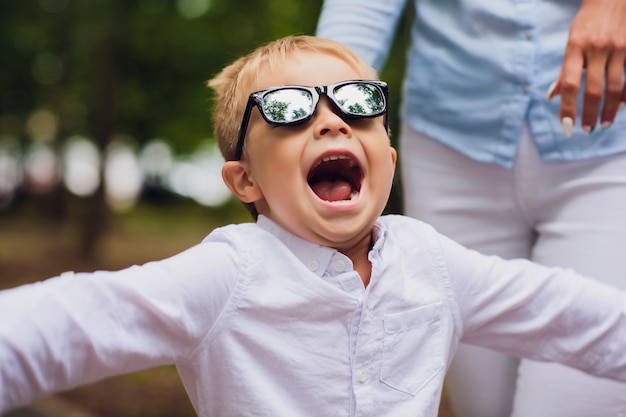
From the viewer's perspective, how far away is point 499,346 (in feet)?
6.82

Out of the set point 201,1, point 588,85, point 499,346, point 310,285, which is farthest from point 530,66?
point 201,1

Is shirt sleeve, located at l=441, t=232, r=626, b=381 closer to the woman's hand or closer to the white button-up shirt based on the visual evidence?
the white button-up shirt

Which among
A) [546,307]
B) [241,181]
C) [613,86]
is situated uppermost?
[613,86]

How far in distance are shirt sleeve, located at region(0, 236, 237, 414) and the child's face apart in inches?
7.7

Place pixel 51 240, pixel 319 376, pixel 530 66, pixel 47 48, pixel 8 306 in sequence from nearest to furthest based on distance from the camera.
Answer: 1. pixel 8 306
2. pixel 319 376
3. pixel 530 66
4. pixel 47 48
5. pixel 51 240

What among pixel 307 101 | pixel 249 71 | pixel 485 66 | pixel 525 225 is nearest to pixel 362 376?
pixel 307 101

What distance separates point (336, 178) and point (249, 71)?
0.36 m

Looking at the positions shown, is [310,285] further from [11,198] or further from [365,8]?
[11,198]

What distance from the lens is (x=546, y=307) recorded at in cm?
201

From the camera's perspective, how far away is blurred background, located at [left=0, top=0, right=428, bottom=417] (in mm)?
9156

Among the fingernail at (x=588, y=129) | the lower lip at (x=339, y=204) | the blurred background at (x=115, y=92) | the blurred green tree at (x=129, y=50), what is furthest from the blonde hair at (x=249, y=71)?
the blurred green tree at (x=129, y=50)

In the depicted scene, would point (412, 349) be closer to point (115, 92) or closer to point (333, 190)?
point (333, 190)

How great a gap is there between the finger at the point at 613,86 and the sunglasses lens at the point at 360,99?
59 cm

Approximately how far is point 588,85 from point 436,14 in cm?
67
